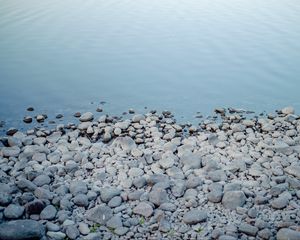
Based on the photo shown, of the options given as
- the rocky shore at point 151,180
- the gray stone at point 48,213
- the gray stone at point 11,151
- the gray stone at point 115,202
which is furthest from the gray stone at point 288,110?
the gray stone at point 11,151

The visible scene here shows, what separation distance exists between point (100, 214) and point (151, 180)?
114cm

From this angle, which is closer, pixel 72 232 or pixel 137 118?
pixel 72 232

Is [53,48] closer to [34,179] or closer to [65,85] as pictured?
A: [65,85]

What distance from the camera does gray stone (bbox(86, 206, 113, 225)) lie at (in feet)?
16.0

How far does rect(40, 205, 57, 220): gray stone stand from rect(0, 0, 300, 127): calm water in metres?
3.82

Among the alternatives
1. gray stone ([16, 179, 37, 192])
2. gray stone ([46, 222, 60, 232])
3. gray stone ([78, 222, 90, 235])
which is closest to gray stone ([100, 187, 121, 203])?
gray stone ([78, 222, 90, 235])

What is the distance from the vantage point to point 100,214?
4934mm

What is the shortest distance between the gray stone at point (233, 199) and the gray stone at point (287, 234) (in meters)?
0.75

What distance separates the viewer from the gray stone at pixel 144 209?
500 centimetres

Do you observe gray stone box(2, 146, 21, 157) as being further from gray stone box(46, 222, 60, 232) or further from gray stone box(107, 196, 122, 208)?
gray stone box(107, 196, 122, 208)

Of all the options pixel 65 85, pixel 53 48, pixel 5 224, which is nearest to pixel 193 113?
pixel 65 85

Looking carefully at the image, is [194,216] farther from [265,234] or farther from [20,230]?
[20,230]

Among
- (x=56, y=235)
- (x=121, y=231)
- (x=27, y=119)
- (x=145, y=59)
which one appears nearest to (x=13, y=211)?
(x=56, y=235)

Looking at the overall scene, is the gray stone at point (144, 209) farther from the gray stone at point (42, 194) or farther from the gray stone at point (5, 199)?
the gray stone at point (5, 199)
